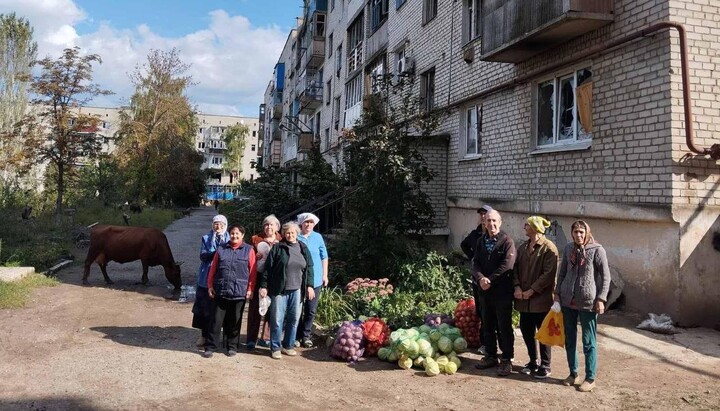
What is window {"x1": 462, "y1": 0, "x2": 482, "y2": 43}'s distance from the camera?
40.9ft

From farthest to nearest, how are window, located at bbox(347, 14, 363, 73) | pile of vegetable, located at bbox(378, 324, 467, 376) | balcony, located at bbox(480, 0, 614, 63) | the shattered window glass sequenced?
window, located at bbox(347, 14, 363, 73) → the shattered window glass → balcony, located at bbox(480, 0, 614, 63) → pile of vegetable, located at bbox(378, 324, 467, 376)

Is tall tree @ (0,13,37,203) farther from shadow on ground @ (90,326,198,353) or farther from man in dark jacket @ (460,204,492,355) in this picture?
man in dark jacket @ (460,204,492,355)

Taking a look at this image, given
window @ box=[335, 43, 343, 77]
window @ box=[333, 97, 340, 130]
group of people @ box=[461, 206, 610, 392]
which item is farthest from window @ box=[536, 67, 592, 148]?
window @ box=[335, 43, 343, 77]

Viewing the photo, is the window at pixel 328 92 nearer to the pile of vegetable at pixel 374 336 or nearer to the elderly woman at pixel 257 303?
the elderly woman at pixel 257 303

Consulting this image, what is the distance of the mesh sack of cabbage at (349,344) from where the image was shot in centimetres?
578

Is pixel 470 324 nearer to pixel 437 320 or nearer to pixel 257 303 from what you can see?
pixel 437 320

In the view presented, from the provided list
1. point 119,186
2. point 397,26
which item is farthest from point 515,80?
point 119,186

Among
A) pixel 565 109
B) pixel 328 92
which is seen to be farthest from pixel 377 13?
pixel 565 109

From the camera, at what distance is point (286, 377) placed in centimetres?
529

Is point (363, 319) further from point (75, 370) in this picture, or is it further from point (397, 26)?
point (397, 26)

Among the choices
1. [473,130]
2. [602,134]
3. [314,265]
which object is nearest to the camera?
[314,265]

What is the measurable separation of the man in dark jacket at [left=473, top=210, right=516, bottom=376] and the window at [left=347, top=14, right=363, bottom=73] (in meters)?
17.6

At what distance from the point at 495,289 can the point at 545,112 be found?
5.33m

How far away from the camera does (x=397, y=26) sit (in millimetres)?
17359
